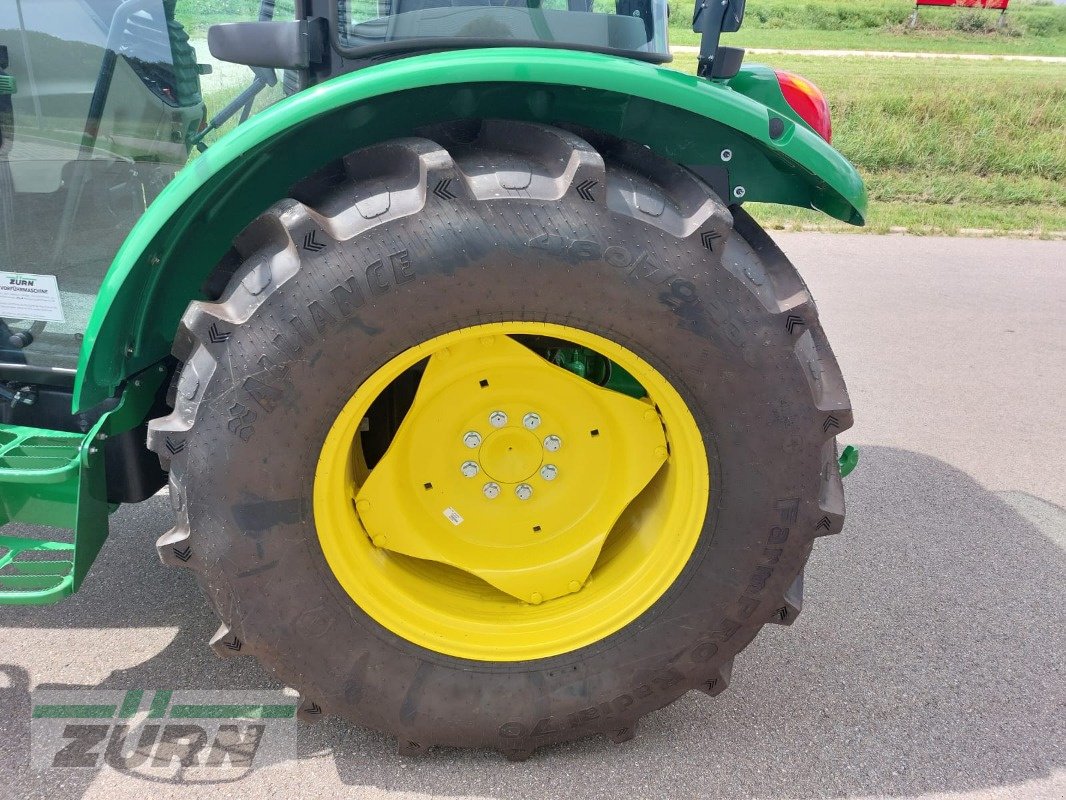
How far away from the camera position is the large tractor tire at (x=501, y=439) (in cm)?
144

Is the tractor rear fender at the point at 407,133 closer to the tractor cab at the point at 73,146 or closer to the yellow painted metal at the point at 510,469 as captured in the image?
the tractor cab at the point at 73,146

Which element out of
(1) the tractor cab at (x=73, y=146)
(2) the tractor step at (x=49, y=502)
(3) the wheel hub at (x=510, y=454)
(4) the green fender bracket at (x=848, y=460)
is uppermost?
(1) the tractor cab at (x=73, y=146)

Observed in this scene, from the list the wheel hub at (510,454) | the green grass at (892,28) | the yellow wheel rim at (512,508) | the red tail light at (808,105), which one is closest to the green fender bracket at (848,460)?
the yellow wheel rim at (512,508)

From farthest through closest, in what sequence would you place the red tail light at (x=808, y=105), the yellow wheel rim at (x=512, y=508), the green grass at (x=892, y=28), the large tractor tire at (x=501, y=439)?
the green grass at (x=892, y=28)
the red tail light at (x=808, y=105)
the yellow wheel rim at (x=512, y=508)
the large tractor tire at (x=501, y=439)

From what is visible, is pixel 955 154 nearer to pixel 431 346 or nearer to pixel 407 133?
pixel 407 133

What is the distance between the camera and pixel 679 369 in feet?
4.97

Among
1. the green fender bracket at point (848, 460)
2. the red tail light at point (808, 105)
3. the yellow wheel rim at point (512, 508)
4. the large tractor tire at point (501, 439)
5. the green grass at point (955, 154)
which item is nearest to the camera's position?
the large tractor tire at point (501, 439)

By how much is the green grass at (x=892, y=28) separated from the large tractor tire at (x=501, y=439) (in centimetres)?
2182

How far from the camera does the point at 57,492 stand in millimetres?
1799

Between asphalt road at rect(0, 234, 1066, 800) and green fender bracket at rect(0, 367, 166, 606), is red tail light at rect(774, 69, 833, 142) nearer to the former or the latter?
asphalt road at rect(0, 234, 1066, 800)

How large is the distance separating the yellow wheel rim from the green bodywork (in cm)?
21

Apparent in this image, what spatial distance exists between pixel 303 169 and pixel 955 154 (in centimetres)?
877

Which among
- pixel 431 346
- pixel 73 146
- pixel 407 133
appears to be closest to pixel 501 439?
pixel 431 346

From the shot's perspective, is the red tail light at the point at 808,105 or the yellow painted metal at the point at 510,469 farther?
the red tail light at the point at 808,105
